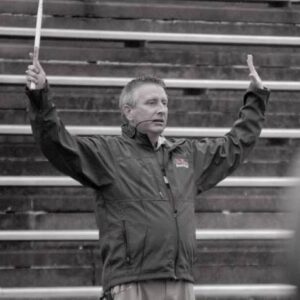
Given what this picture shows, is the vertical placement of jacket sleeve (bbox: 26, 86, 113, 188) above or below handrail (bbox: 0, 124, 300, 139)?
above

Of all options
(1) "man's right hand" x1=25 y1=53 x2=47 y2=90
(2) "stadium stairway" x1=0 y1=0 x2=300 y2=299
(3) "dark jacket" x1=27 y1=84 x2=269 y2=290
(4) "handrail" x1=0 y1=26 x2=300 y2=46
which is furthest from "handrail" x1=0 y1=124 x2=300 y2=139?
(1) "man's right hand" x1=25 y1=53 x2=47 y2=90

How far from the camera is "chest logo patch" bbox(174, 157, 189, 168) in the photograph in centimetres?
537

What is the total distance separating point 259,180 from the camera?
742 cm

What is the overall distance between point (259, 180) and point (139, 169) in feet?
7.74

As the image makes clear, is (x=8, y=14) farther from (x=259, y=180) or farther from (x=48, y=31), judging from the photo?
(x=259, y=180)

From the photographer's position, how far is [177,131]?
7.46 m

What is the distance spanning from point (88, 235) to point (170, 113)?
1268mm

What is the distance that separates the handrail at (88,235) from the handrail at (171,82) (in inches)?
48.0

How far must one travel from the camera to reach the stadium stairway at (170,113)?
6.93 m

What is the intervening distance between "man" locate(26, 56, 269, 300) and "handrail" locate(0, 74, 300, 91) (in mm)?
1905

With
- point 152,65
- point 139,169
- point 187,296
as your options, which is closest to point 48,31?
point 152,65

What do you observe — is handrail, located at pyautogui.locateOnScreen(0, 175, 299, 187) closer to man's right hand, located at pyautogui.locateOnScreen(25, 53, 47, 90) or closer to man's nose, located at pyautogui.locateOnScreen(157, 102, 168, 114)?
man's nose, located at pyautogui.locateOnScreen(157, 102, 168, 114)

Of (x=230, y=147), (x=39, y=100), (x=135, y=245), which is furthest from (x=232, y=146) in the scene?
(x=39, y=100)

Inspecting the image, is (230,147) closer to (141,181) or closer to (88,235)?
(141,181)
